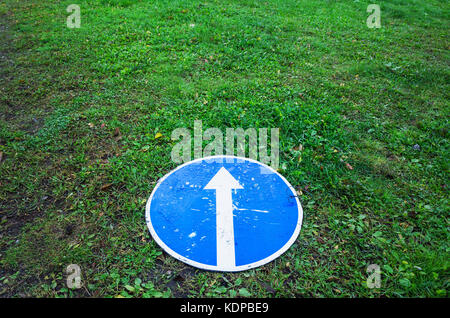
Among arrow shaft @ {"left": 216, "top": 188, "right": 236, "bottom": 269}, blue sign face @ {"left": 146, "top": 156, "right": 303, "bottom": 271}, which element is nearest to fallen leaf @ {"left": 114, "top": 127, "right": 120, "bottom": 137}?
blue sign face @ {"left": 146, "top": 156, "right": 303, "bottom": 271}

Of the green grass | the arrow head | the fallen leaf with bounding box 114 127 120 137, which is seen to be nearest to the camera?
the green grass

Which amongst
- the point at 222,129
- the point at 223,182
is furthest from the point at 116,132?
the point at 223,182

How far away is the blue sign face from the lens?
2.50 metres

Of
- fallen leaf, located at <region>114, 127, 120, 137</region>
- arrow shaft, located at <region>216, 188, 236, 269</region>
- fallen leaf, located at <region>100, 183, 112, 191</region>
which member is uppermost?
fallen leaf, located at <region>114, 127, 120, 137</region>

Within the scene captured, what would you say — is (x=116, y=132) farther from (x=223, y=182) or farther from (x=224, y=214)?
(x=224, y=214)

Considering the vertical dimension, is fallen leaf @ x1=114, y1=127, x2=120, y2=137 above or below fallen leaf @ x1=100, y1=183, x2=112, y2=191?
above

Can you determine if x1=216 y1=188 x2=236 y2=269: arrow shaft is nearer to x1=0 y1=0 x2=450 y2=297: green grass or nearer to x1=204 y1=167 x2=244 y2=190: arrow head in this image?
x1=204 y1=167 x2=244 y2=190: arrow head

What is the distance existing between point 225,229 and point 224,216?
0.14 m

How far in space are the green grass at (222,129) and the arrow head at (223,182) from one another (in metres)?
0.60

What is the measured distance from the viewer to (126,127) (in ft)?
12.7

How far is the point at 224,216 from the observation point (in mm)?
2740

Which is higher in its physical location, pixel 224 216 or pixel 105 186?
pixel 105 186
